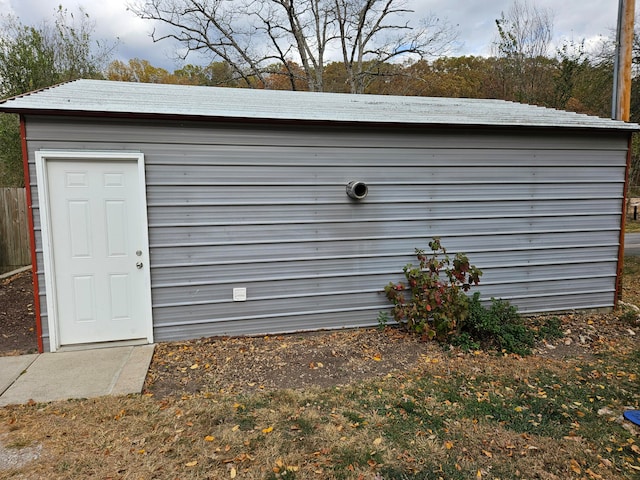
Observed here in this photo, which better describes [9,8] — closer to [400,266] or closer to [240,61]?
[240,61]

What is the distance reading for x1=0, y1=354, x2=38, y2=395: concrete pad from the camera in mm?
3518

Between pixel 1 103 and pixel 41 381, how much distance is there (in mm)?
2653

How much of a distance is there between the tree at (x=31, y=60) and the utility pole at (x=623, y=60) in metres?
12.1

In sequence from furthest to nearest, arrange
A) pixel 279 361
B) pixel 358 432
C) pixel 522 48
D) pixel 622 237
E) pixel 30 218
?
pixel 522 48 < pixel 622 237 < pixel 279 361 < pixel 30 218 < pixel 358 432

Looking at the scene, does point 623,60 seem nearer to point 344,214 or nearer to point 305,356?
point 344,214

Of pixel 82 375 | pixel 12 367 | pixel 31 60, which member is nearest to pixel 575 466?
pixel 82 375

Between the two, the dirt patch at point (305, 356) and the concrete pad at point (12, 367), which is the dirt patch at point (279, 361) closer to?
the dirt patch at point (305, 356)

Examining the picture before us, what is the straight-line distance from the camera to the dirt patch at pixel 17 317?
4.42 m

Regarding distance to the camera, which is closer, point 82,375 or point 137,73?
point 82,375

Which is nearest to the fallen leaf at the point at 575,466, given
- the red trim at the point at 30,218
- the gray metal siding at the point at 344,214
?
the gray metal siding at the point at 344,214

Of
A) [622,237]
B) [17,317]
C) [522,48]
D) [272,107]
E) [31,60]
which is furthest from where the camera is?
[522,48]

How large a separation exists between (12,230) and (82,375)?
20.6 feet

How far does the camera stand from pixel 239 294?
4648 mm

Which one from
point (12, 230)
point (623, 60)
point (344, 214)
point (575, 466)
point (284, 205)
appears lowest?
point (575, 466)
